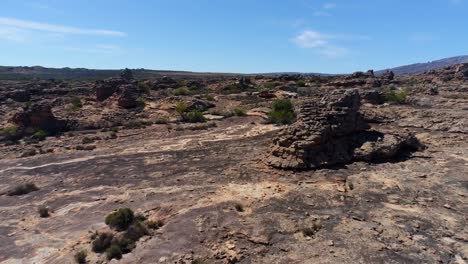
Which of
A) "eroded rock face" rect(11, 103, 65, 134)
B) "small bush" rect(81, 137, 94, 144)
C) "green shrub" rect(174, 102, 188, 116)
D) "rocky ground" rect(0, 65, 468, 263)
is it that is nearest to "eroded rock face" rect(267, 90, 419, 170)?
"rocky ground" rect(0, 65, 468, 263)

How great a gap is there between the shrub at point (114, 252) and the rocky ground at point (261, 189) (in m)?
0.15

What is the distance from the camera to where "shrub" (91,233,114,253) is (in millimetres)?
11867

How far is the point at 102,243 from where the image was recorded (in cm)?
1198

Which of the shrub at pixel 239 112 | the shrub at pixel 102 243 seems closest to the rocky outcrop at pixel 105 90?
the shrub at pixel 239 112

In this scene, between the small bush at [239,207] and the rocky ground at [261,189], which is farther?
the small bush at [239,207]

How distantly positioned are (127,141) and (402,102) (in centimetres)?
1881

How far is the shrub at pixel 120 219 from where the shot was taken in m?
13.1

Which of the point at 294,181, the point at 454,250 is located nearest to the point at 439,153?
the point at 294,181

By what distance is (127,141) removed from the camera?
26469 mm

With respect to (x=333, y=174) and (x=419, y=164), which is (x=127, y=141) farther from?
(x=419, y=164)

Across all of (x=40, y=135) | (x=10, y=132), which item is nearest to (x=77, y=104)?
(x=10, y=132)

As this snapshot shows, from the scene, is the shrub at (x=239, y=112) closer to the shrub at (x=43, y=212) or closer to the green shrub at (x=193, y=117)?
the green shrub at (x=193, y=117)

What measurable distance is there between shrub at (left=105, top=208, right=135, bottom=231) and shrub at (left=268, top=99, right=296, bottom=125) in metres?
15.7

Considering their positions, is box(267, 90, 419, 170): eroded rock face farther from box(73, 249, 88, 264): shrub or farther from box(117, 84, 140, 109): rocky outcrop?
box(117, 84, 140, 109): rocky outcrop
